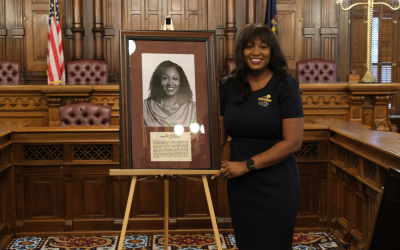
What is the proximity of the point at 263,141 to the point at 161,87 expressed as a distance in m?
0.61

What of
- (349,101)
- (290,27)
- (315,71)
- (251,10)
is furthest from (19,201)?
(290,27)

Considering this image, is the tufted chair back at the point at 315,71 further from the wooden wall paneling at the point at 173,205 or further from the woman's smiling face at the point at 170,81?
the woman's smiling face at the point at 170,81

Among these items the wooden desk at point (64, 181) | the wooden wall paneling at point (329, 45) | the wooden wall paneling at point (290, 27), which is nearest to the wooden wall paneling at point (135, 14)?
the wooden wall paneling at point (290, 27)

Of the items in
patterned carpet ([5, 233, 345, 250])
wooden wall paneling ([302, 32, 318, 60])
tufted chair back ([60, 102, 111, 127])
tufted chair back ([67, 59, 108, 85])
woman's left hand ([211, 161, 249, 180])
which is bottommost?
patterned carpet ([5, 233, 345, 250])

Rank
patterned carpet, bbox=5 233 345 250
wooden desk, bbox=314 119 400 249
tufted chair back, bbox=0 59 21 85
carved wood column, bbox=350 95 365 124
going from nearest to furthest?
wooden desk, bbox=314 119 400 249 → patterned carpet, bbox=5 233 345 250 → carved wood column, bbox=350 95 365 124 → tufted chair back, bbox=0 59 21 85

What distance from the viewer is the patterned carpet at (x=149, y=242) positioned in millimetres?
3059

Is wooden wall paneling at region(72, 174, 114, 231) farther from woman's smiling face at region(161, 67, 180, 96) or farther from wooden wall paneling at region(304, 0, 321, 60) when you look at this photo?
wooden wall paneling at region(304, 0, 321, 60)

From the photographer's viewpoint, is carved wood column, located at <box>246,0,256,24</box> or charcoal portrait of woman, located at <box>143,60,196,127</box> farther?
carved wood column, located at <box>246,0,256,24</box>

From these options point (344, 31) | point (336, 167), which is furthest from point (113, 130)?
point (344, 31)

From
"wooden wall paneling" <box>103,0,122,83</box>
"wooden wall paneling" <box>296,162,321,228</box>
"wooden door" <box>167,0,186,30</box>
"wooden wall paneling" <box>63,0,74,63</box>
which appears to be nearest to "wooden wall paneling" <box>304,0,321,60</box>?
"wooden door" <box>167,0,186,30</box>

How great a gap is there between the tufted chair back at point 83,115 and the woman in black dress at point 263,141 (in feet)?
7.93

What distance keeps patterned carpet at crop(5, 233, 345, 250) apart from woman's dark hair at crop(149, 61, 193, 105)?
4.74 ft

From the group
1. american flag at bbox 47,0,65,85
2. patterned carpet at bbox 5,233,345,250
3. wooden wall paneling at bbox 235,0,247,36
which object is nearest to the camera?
patterned carpet at bbox 5,233,345,250

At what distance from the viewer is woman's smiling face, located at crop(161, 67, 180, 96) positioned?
81.9 inches
